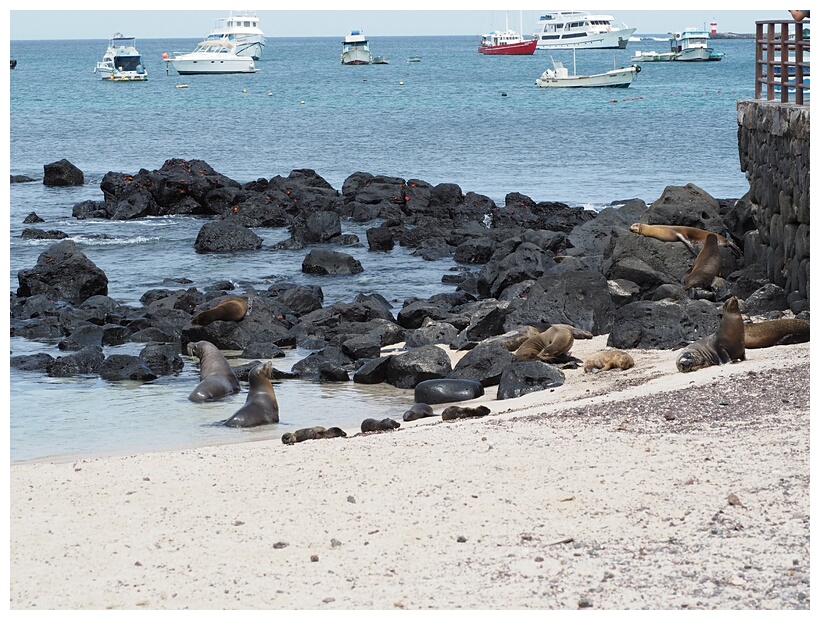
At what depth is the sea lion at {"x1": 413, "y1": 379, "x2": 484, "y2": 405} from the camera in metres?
11.6

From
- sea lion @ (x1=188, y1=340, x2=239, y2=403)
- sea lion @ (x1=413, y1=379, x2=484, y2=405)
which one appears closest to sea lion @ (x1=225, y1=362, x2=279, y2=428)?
sea lion @ (x1=188, y1=340, x2=239, y2=403)

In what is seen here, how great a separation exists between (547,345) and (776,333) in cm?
250

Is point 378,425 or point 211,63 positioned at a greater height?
point 211,63

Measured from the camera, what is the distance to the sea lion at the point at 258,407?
10750 millimetres

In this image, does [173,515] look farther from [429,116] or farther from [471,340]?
[429,116]

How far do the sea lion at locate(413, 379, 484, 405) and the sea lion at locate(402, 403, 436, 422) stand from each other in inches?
25.1

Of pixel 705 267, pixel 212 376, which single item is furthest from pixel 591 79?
pixel 212 376

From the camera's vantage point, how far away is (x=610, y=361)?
12.0 metres

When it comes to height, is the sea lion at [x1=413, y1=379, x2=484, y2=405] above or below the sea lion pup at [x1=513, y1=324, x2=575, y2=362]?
below

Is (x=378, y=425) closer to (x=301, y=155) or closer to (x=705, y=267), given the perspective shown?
(x=705, y=267)

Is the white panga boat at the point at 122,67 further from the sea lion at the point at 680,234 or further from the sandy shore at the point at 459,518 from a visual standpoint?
the sandy shore at the point at 459,518

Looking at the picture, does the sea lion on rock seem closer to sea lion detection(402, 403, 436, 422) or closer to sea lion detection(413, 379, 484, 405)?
sea lion detection(402, 403, 436, 422)

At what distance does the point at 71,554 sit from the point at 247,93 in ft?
288

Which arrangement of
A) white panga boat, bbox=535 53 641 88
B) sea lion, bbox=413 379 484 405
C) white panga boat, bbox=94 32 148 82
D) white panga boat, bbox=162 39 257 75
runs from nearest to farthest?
1. sea lion, bbox=413 379 484 405
2. white panga boat, bbox=535 53 641 88
3. white panga boat, bbox=94 32 148 82
4. white panga boat, bbox=162 39 257 75
